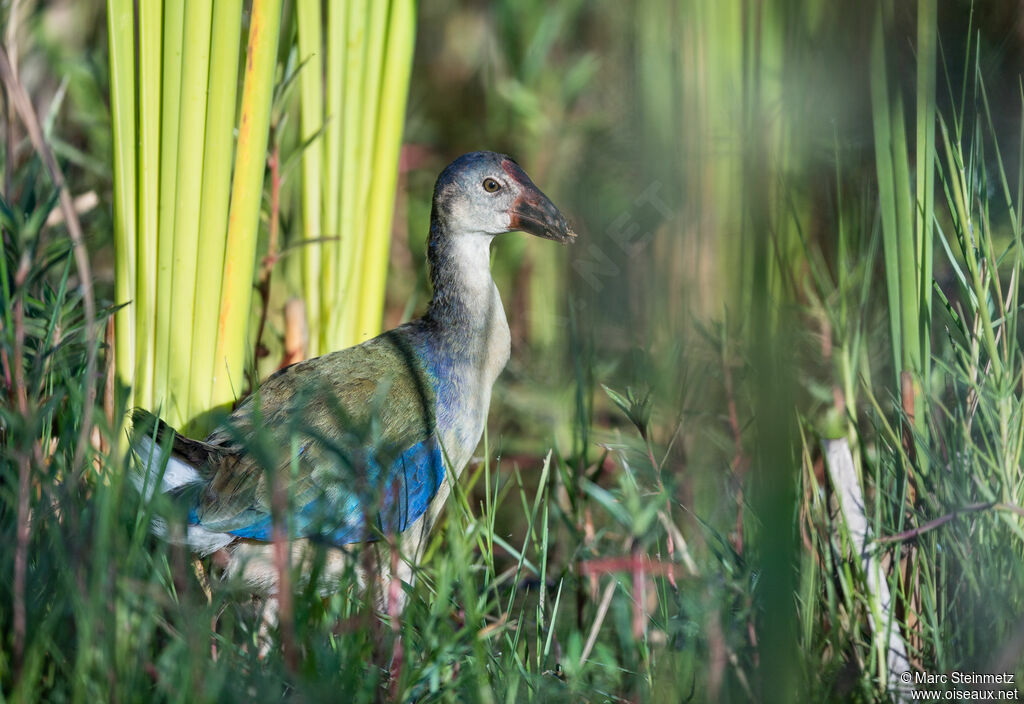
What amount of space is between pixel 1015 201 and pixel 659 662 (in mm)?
1077

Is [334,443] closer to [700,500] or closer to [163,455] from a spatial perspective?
[163,455]

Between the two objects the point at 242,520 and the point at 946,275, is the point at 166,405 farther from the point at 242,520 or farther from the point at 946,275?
the point at 946,275

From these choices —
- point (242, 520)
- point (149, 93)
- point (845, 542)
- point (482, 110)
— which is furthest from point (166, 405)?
point (482, 110)

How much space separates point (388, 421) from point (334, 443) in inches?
13.6

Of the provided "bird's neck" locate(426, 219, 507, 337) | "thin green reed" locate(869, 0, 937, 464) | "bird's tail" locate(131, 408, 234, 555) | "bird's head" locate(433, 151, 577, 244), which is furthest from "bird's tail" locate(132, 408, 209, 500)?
"thin green reed" locate(869, 0, 937, 464)

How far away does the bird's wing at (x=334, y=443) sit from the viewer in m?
2.07

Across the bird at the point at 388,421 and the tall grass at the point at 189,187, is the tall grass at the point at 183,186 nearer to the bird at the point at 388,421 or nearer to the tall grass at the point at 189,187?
the tall grass at the point at 189,187

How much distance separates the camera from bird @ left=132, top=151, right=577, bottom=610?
2.02 metres

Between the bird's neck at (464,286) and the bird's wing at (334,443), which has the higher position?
the bird's neck at (464,286)

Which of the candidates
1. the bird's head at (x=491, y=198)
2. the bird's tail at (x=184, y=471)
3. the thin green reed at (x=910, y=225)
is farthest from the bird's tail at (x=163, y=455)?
the thin green reed at (x=910, y=225)

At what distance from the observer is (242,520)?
212 cm

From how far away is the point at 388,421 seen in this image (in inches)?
91.4

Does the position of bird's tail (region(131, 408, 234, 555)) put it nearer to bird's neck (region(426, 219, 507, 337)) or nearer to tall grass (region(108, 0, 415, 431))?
tall grass (region(108, 0, 415, 431))

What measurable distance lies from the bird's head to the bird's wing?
0.41 meters
